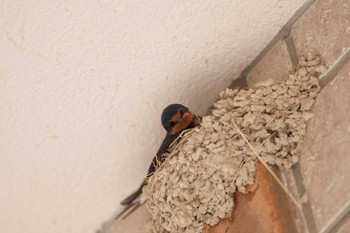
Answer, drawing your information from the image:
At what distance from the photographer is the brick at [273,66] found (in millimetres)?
2430

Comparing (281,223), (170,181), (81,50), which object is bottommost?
(281,223)

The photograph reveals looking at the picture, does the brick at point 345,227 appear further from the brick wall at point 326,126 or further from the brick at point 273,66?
the brick at point 273,66

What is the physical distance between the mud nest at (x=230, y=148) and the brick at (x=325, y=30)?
7cm

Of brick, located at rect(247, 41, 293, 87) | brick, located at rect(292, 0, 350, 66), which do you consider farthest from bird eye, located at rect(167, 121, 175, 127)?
brick, located at rect(292, 0, 350, 66)

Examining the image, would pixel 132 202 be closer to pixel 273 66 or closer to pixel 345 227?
pixel 273 66

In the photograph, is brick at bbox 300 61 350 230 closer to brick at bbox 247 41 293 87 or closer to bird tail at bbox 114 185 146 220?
brick at bbox 247 41 293 87

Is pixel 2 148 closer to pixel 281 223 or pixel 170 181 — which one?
pixel 170 181

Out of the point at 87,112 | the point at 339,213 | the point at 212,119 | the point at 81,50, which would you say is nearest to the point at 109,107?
the point at 87,112

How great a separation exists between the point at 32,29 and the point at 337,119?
4.15 feet

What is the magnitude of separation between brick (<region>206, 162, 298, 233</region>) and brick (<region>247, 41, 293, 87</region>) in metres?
0.52

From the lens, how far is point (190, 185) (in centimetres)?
234

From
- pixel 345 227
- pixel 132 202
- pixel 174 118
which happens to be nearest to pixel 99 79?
pixel 174 118

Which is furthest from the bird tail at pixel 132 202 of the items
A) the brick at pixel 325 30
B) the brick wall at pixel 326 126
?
the brick at pixel 325 30

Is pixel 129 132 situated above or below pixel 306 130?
above
